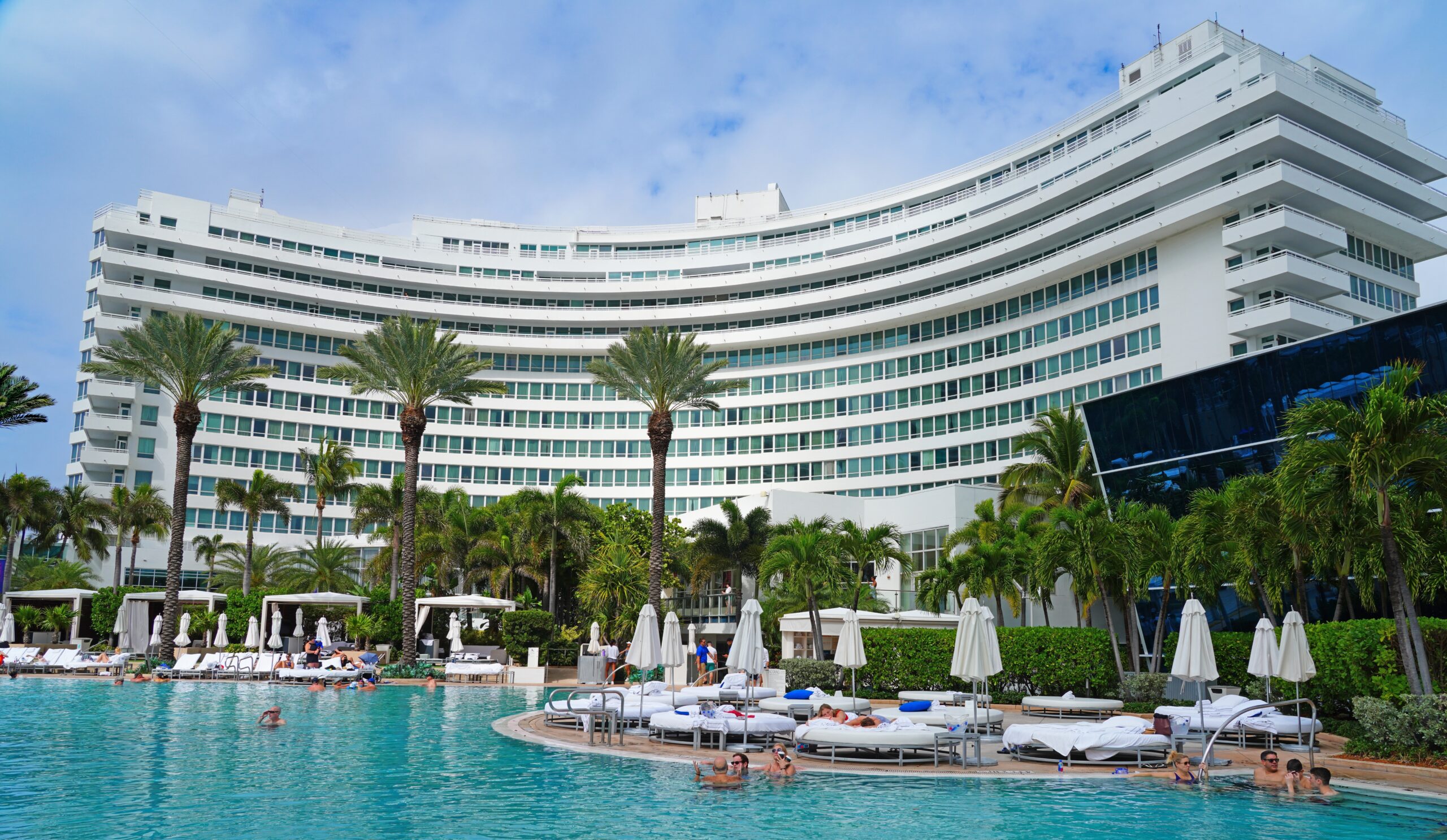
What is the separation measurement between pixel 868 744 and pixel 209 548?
2442 inches

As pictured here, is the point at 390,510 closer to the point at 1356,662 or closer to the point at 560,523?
the point at 560,523

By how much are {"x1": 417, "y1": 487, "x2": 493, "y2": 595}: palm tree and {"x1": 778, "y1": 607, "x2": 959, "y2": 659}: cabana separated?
21.5 meters

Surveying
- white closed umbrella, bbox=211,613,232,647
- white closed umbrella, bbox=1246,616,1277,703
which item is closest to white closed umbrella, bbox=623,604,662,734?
white closed umbrella, bbox=1246,616,1277,703

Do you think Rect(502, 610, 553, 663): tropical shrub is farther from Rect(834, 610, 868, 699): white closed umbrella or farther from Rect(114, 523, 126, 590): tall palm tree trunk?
Rect(114, 523, 126, 590): tall palm tree trunk

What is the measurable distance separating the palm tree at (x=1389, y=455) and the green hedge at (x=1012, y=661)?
9503mm

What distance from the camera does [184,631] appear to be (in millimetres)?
44562

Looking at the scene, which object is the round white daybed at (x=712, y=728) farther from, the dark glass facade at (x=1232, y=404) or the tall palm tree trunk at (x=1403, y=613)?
the dark glass facade at (x=1232, y=404)

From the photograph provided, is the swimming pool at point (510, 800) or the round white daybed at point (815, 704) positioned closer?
the swimming pool at point (510, 800)

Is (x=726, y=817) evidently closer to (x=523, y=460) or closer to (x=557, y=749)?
(x=557, y=749)

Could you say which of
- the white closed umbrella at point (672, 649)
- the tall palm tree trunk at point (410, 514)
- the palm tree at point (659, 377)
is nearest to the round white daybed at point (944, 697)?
the white closed umbrella at point (672, 649)

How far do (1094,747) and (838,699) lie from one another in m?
7.46

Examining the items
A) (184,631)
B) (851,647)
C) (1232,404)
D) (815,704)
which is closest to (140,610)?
(184,631)

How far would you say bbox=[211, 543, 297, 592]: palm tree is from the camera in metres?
66.3

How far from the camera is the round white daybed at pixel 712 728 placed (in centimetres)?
1858
